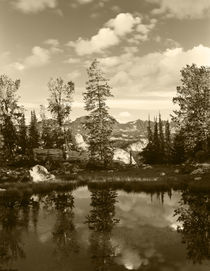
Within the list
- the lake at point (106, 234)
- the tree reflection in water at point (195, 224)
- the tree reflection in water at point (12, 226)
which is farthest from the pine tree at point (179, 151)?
the tree reflection in water at point (12, 226)

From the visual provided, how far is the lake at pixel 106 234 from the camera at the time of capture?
11.5m

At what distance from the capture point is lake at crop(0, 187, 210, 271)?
1154cm

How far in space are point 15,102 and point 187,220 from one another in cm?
4046

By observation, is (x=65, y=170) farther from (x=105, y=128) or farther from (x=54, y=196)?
(x=54, y=196)

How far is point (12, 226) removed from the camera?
56.9ft

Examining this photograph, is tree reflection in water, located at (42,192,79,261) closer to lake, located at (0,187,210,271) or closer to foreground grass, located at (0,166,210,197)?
lake, located at (0,187,210,271)

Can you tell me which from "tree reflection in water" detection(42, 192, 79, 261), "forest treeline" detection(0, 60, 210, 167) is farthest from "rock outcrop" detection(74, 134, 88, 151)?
"tree reflection in water" detection(42, 192, 79, 261)

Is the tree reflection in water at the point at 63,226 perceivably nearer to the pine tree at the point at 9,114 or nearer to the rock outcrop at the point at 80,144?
the pine tree at the point at 9,114

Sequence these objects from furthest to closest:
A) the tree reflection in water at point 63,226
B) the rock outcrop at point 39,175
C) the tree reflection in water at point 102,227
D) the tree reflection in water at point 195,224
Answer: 1. the rock outcrop at point 39,175
2. the tree reflection in water at point 63,226
3. the tree reflection in water at point 195,224
4. the tree reflection in water at point 102,227

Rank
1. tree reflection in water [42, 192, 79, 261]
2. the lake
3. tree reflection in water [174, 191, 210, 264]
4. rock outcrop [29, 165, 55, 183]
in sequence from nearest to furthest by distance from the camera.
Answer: the lake
tree reflection in water [174, 191, 210, 264]
tree reflection in water [42, 192, 79, 261]
rock outcrop [29, 165, 55, 183]

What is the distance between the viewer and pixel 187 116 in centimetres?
4216

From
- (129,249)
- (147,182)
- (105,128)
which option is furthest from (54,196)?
(105,128)

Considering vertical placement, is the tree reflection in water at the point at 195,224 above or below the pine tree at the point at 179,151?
below

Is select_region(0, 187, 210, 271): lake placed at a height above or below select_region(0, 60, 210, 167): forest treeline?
below
